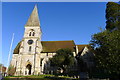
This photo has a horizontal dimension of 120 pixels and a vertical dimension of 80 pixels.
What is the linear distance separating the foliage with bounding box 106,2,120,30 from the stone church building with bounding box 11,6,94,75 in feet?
43.6

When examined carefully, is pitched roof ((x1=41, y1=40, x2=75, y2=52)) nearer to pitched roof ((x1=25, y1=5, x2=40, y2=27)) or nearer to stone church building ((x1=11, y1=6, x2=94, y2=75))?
stone church building ((x1=11, y1=6, x2=94, y2=75))

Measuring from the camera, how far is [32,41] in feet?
148

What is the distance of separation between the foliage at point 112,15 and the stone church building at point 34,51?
1329 centimetres

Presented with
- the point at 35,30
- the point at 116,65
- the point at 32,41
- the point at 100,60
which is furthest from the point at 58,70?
the point at 116,65

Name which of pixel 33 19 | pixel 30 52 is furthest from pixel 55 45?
pixel 33 19

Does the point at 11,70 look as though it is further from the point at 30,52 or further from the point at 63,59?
the point at 63,59

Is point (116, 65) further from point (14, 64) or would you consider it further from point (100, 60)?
point (14, 64)

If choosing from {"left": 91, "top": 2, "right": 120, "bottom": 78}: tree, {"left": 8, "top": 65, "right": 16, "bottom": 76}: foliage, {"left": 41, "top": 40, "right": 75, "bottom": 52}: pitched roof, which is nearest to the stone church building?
{"left": 41, "top": 40, "right": 75, "bottom": 52}: pitched roof

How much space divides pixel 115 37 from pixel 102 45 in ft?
8.25

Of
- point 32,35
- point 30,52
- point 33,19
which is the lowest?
point 30,52

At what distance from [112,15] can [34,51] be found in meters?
27.9

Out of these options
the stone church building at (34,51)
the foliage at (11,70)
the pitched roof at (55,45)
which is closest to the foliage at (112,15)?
the stone church building at (34,51)

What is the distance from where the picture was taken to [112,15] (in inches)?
1284

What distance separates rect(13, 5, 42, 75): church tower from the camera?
41406 mm
